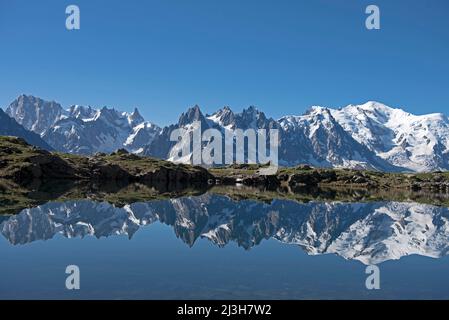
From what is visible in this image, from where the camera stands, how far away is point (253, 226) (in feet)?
229

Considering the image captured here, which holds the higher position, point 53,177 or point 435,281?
point 53,177

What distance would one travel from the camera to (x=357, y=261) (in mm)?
43344

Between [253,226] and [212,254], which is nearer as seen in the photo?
[212,254]

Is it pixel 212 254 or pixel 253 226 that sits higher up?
pixel 253 226

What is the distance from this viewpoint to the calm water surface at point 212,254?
2969cm

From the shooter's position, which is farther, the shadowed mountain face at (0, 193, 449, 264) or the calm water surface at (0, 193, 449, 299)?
the shadowed mountain face at (0, 193, 449, 264)

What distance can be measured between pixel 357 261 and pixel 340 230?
28061 millimetres

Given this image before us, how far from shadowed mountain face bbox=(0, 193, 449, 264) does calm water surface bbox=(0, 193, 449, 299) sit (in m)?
0.16

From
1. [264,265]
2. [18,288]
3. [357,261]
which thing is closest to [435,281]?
[357,261]

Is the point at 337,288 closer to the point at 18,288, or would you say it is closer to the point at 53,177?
the point at 18,288

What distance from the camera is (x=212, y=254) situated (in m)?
44.5

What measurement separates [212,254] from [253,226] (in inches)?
1019

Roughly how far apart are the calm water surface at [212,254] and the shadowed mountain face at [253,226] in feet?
0.52

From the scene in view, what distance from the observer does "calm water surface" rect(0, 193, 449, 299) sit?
29688mm
